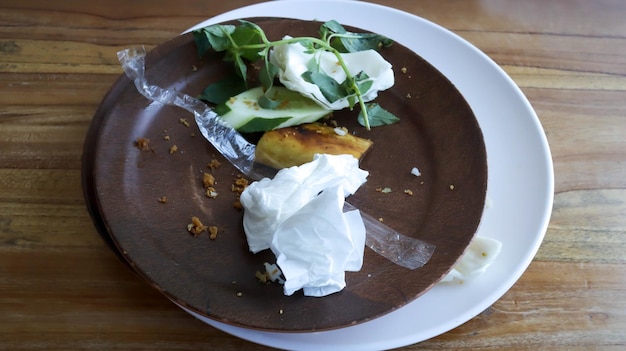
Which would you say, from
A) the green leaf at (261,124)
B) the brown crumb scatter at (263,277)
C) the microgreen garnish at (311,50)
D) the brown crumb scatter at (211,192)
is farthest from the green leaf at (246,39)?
the brown crumb scatter at (263,277)

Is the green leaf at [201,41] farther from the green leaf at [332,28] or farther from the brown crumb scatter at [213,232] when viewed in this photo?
→ the brown crumb scatter at [213,232]

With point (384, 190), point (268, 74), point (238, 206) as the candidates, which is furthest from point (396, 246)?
point (268, 74)

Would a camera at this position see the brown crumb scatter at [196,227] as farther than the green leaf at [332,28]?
No

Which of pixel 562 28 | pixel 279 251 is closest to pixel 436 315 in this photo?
pixel 279 251

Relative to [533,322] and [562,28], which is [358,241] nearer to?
[533,322]

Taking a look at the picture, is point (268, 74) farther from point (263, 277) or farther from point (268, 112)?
point (263, 277)

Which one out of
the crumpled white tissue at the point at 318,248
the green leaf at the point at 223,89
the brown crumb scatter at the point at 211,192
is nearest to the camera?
the crumpled white tissue at the point at 318,248

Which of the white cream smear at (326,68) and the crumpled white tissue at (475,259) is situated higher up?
the white cream smear at (326,68)
